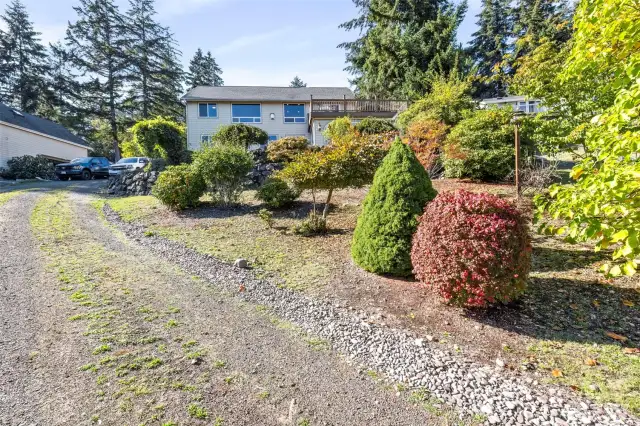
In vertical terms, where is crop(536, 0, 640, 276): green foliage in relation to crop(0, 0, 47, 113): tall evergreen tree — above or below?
below

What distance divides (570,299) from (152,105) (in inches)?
1575

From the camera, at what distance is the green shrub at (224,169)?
9.20m

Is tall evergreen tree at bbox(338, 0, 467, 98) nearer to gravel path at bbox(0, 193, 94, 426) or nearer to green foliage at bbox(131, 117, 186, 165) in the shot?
green foliage at bbox(131, 117, 186, 165)

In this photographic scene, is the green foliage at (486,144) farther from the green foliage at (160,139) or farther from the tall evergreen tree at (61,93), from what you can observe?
the tall evergreen tree at (61,93)

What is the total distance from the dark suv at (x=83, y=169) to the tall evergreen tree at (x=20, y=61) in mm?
17647

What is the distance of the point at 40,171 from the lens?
827 inches

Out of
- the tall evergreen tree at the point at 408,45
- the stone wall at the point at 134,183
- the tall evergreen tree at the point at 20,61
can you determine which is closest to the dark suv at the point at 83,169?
the stone wall at the point at 134,183

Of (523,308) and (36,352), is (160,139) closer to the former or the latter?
(36,352)

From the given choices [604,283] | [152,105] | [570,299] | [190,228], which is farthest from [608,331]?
[152,105]

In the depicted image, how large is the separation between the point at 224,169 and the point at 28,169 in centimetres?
1915

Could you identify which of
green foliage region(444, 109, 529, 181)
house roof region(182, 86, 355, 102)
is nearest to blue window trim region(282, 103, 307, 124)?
house roof region(182, 86, 355, 102)

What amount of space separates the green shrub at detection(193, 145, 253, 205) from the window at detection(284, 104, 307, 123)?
15.8 m

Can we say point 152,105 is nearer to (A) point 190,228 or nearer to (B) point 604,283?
(A) point 190,228

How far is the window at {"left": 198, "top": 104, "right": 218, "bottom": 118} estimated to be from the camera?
2369 cm
